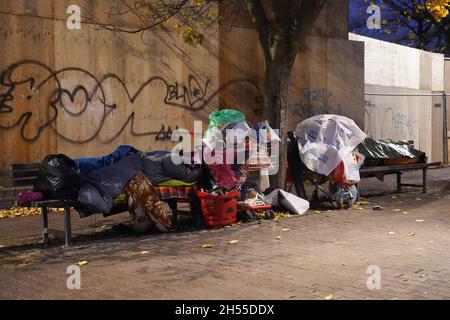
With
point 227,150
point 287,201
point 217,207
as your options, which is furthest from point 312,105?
point 217,207

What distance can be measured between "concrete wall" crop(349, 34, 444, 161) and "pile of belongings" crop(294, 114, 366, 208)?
685 cm

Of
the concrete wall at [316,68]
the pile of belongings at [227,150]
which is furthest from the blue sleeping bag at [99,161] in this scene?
the concrete wall at [316,68]

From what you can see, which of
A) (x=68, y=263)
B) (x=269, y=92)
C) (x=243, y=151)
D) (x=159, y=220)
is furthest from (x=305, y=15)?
(x=68, y=263)

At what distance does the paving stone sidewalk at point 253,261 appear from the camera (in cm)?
504

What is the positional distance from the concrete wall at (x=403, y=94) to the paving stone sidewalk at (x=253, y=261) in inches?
320

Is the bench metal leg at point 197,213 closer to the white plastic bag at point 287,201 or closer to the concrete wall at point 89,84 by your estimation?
the white plastic bag at point 287,201

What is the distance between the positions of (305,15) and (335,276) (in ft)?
17.6

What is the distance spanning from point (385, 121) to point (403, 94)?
121 cm

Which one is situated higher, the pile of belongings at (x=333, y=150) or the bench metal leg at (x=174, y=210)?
the pile of belongings at (x=333, y=150)

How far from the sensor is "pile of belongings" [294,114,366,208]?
367 inches

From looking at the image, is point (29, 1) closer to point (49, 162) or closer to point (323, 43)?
point (49, 162)

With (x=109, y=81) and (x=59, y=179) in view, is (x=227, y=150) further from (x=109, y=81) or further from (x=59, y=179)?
(x=109, y=81)

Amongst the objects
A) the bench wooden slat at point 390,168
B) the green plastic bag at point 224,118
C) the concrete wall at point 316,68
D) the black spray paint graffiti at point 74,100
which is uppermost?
the concrete wall at point 316,68

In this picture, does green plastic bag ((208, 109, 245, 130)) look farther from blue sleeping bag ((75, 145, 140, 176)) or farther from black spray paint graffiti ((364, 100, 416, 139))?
black spray paint graffiti ((364, 100, 416, 139))
